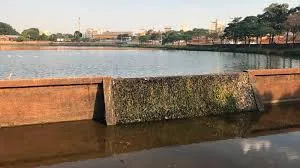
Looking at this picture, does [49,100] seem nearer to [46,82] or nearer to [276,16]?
[46,82]

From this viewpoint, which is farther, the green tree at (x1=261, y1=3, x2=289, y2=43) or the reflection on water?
the green tree at (x1=261, y1=3, x2=289, y2=43)

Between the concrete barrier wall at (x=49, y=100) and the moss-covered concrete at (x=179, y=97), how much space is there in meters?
1.10

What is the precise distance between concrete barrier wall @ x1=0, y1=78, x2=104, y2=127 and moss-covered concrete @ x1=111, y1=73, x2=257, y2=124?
43.4 inches

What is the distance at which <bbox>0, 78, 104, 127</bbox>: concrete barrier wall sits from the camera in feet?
54.6

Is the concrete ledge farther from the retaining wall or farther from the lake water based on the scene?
the lake water

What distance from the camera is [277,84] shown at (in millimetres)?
22391

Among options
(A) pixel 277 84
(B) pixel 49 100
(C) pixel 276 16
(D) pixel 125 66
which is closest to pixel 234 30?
(C) pixel 276 16

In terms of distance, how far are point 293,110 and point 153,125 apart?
816 cm

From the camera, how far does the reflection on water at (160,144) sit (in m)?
12.6

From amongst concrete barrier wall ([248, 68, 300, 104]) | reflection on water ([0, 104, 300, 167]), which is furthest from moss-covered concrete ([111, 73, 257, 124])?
concrete barrier wall ([248, 68, 300, 104])

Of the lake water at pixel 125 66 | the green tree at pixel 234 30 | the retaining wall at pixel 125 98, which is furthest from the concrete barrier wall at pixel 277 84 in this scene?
the green tree at pixel 234 30

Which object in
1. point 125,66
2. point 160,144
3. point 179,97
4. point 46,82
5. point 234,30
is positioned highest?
point 234,30

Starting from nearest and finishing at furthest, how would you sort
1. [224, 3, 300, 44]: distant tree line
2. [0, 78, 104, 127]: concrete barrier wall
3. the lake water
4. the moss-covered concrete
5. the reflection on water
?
the reflection on water < [0, 78, 104, 127]: concrete barrier wall < the moss-covered concrete < the lake water < [224, 3, 300, 44]: distant tree line

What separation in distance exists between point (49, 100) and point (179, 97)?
6.04 metres
